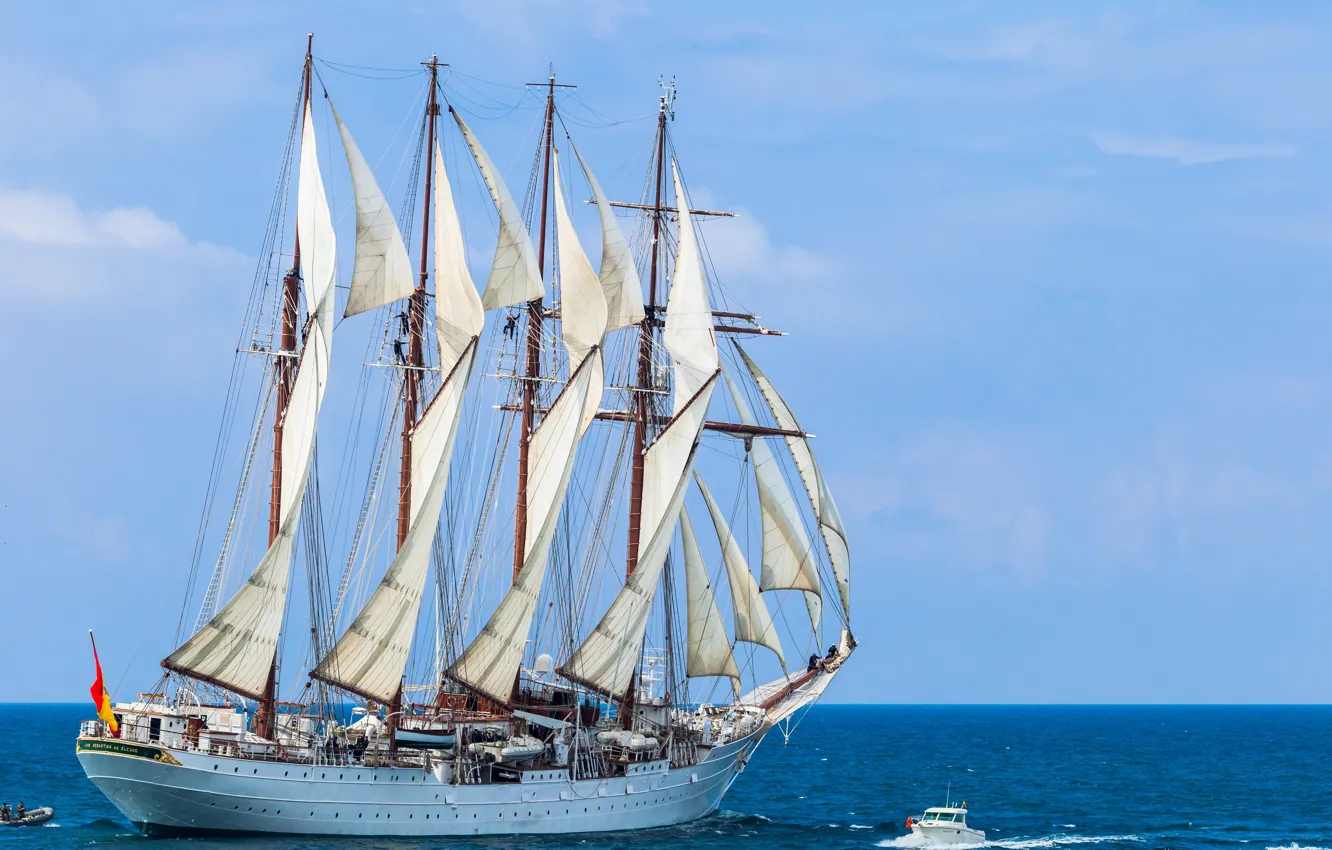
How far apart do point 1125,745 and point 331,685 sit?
129m

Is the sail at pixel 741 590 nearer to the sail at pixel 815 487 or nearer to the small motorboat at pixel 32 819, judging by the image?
the sail at pixel 815 487

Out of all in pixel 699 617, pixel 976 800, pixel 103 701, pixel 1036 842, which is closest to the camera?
pixel 103 701

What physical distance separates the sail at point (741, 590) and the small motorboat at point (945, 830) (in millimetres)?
12431

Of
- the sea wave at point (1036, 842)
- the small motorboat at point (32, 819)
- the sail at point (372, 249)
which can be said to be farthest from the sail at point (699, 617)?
the small motorboat at point (32, 819)

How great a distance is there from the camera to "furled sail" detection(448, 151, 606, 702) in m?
63.4

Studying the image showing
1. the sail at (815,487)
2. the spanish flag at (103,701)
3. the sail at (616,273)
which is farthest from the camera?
the sail at (815,487)

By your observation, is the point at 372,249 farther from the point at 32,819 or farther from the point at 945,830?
the point at 945,830

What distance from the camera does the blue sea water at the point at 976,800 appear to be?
2576 inches

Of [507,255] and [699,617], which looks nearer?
[507,255]

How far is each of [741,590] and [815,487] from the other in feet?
18.7

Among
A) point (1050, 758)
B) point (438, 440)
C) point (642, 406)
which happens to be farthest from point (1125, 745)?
point (438, 440)

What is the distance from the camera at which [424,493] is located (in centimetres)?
6316

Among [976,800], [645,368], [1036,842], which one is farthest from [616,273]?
[976,800]

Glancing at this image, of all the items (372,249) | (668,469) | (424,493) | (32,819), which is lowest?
(32,819)
